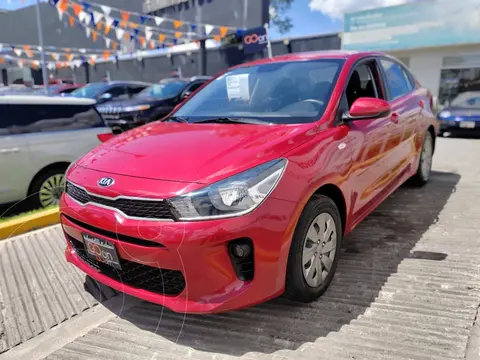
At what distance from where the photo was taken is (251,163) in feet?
7.30

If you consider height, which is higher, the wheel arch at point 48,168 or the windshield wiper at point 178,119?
the windshield wiper at point 178,119

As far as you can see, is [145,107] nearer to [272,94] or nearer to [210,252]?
[272,94]

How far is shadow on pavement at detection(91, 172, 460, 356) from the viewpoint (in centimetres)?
231

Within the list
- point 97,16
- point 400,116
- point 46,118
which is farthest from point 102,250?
point 97,16

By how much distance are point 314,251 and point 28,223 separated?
306cm

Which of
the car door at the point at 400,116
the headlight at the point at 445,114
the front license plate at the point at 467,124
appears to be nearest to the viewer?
the car door at the point at 400,116

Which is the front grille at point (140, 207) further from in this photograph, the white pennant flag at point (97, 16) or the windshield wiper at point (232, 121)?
the white pennant flag at point (97, 16)

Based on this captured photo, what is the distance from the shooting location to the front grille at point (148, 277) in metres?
2.19

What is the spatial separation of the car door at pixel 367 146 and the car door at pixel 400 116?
167 mm

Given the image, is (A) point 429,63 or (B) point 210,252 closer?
(B) point 210,252

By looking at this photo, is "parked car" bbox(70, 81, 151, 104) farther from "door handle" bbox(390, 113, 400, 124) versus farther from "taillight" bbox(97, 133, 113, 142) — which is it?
"door handle" bbox(390, 113, 400, 124)

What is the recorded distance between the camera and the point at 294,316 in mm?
2510

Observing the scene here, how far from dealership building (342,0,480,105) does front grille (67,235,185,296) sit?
1541cm

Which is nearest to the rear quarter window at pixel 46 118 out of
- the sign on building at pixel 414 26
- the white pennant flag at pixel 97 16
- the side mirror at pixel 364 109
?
the side mirror at pixel 364 109
